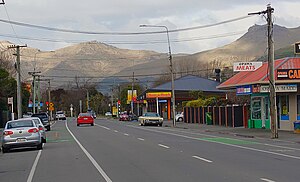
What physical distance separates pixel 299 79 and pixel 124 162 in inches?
865

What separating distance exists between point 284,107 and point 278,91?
2487mm

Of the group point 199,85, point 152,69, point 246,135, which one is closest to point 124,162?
point 246,135

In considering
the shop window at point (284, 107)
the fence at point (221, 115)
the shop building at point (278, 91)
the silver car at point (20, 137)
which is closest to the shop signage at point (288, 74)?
the shop building at point (278, 91)

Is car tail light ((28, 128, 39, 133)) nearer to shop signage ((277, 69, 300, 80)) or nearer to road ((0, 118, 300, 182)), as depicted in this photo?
road ((0, 118, 300, 182))

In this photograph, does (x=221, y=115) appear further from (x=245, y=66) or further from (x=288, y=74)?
(x=288, y=74)


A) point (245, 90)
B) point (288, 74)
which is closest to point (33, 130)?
point (288, 74)

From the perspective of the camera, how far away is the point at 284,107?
3950 centimetres

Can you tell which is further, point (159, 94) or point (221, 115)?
point (159, 94)

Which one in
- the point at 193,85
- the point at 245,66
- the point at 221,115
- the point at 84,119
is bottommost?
the point at 84,119

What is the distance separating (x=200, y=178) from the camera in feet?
45.4

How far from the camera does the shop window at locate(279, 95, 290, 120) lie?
39.0 metres

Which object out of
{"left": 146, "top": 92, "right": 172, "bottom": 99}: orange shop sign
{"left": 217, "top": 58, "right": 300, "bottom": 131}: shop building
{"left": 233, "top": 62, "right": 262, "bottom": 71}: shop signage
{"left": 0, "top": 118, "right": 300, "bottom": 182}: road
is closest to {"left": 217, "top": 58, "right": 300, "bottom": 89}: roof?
{"left": 217, "top": 58, "right": 300, "bottom": 131}: shop building

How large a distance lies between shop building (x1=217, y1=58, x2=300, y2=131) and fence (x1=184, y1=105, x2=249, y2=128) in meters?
Answer: 3.07

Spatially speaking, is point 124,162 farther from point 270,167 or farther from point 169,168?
point 270,167
